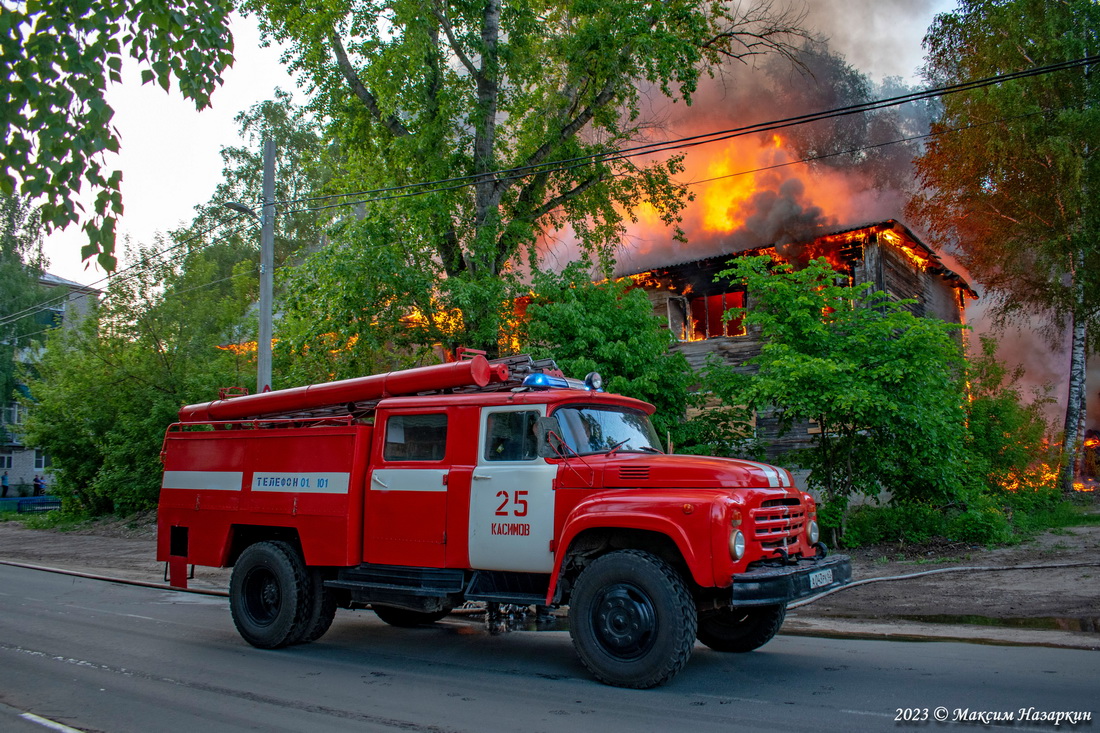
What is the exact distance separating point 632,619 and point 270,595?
13.8 ft

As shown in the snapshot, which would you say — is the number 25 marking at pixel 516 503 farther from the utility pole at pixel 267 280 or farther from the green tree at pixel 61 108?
the utility pole at pixel 267 280

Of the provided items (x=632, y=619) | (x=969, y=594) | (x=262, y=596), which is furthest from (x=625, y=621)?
(x=969, y=594)

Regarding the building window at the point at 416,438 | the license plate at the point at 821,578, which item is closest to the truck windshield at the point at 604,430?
the building window at the point at 416,438

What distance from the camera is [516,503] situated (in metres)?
6.78

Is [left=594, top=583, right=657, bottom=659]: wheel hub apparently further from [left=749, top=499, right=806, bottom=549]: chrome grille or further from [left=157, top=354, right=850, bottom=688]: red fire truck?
[left=749, top=499, right=806, bottom=549]: chrome grille

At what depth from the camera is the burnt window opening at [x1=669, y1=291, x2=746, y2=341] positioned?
24141mm

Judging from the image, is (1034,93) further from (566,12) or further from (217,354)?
(217,354)

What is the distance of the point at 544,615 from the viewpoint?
8359 mm

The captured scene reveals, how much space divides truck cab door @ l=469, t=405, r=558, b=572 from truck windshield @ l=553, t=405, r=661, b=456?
29cm

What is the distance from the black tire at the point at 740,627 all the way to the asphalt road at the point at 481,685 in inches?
7.4

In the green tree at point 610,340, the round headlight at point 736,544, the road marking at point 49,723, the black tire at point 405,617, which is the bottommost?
the black tire at point 405,617

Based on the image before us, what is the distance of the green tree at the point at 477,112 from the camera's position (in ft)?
57.1

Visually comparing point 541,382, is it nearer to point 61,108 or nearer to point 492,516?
point 492,516

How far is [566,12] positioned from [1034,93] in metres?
13.3
